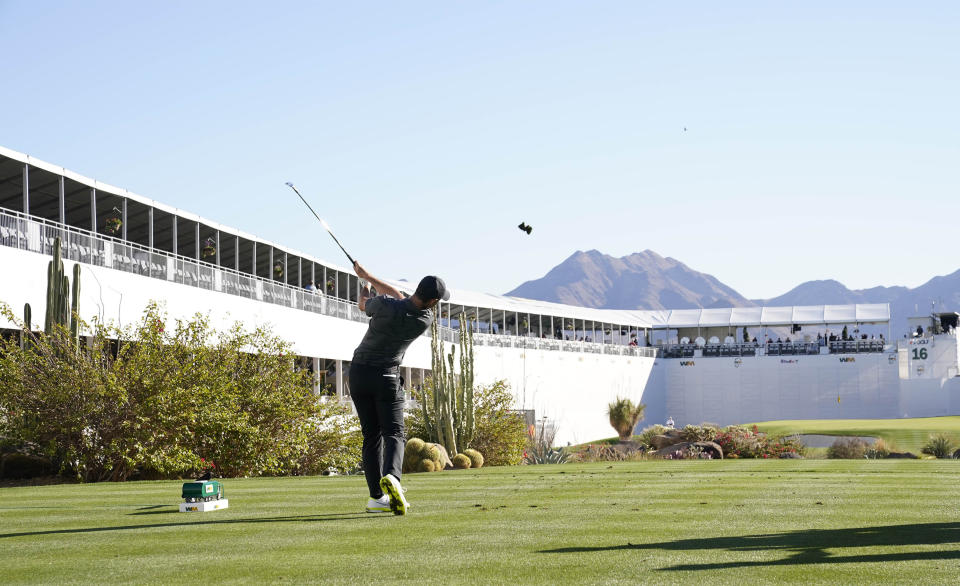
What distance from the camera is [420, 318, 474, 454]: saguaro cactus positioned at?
2230 cm

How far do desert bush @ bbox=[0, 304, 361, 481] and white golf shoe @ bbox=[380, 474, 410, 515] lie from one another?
31.9 feet

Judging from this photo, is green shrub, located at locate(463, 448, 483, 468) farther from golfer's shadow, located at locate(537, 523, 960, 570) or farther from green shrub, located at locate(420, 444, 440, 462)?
golfer's shadow, located at locate(537, 523, 960, 570)

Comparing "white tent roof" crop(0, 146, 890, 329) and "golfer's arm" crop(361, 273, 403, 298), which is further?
"white tent roof" crop(0, 146, 890, 329)

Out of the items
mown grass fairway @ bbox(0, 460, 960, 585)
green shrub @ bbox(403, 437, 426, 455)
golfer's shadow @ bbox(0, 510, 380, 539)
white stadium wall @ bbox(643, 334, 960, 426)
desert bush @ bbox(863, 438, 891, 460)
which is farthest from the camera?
white stadium wall @ bbox(643, 334, 960, 426)

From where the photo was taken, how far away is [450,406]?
2244 cm

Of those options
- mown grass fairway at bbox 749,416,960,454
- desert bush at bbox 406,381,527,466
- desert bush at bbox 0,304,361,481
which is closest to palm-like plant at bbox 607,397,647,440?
mown grass fairway at bbox 749,416,960,454

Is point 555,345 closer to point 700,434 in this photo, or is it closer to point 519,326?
point 519,326

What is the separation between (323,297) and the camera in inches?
1543

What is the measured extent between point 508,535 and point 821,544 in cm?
196

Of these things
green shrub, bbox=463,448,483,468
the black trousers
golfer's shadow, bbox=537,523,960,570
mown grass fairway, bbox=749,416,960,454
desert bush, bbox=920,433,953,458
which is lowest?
mown grass fairway, bbox=749,416,960,454

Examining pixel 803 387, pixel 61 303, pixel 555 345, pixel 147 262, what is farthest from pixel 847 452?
pixel 803 387

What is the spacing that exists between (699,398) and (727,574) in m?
67.1

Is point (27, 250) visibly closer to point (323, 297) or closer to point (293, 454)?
point (293, 454)

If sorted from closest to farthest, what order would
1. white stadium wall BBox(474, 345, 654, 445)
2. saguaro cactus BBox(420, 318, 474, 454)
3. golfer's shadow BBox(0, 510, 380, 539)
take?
golfer's shadow BBox(0, 510, 380, 539), saguaro cactus BBox(420, 318, 474, 454), white stadium wall BBox(474, 345, 654, 445)
